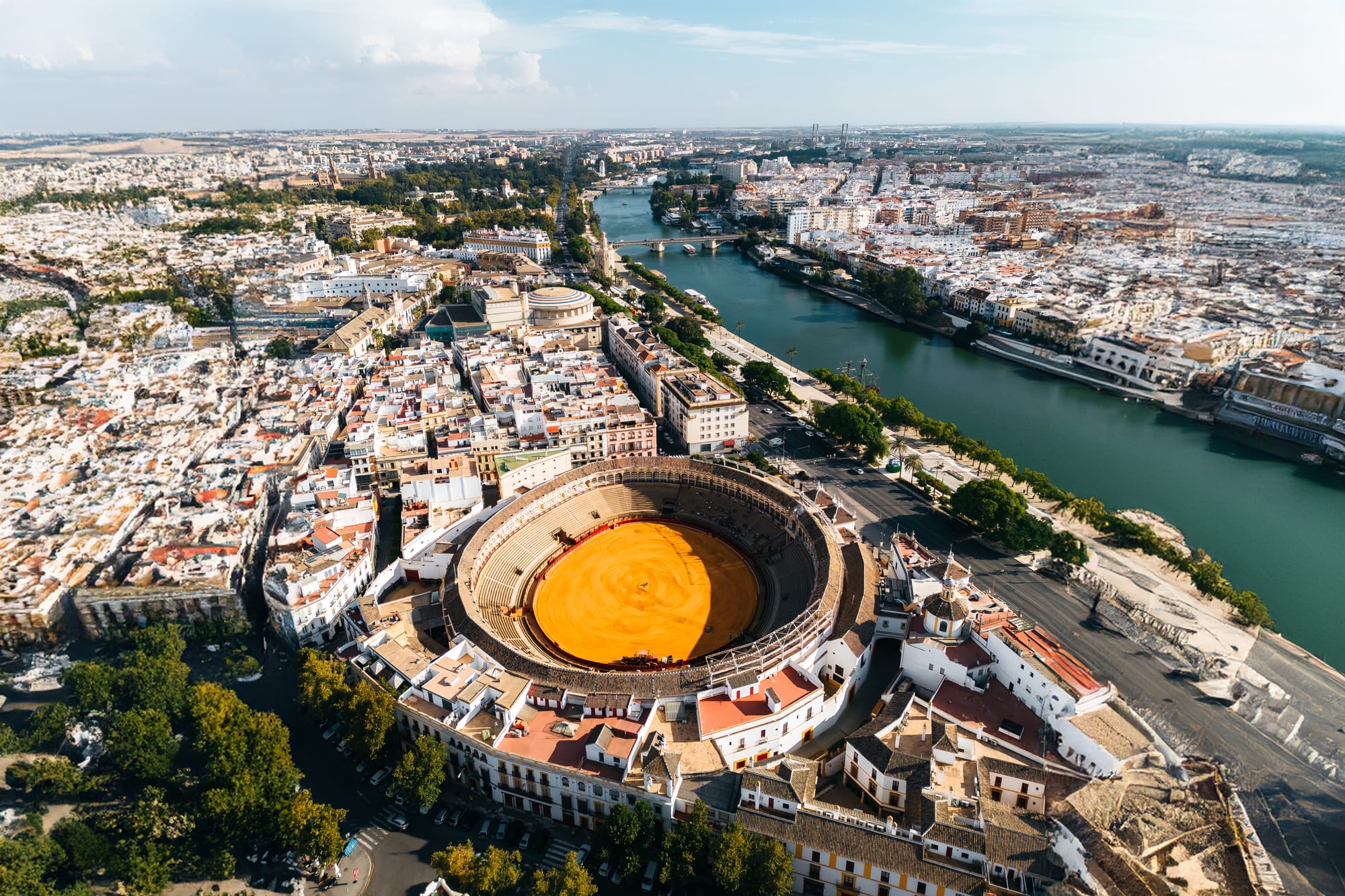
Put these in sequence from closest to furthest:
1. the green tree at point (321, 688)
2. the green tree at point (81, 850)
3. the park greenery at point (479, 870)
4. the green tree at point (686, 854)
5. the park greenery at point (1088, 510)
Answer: the park greenery at point (479, 870) < the green tree at point (686, 854) < the green tree at point (81, 850) < the green tree at point (321, 688) < the park greenery at point (1088, 510)

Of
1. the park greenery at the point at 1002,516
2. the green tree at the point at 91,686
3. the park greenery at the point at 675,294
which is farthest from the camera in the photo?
the park greenery at the point at 675,294

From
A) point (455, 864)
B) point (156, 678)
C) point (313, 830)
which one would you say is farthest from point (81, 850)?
point (455, 864)

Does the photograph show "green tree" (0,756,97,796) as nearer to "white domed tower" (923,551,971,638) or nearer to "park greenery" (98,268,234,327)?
"white domed tower" (923,551,971,638)

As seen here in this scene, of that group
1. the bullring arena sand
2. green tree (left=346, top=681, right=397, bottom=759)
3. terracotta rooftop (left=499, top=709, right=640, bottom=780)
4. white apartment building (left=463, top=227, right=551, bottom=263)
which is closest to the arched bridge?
white apartment building (left=463, top=227, right=551, bottom=263)

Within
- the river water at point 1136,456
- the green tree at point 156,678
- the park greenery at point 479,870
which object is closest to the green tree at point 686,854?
the park greenery at point 479,870

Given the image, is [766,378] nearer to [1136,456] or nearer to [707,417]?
[707,417]

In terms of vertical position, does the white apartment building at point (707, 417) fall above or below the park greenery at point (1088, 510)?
above

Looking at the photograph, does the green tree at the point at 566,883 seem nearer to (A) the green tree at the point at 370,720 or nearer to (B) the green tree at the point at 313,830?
(B) the green tree at the point at 313,830
